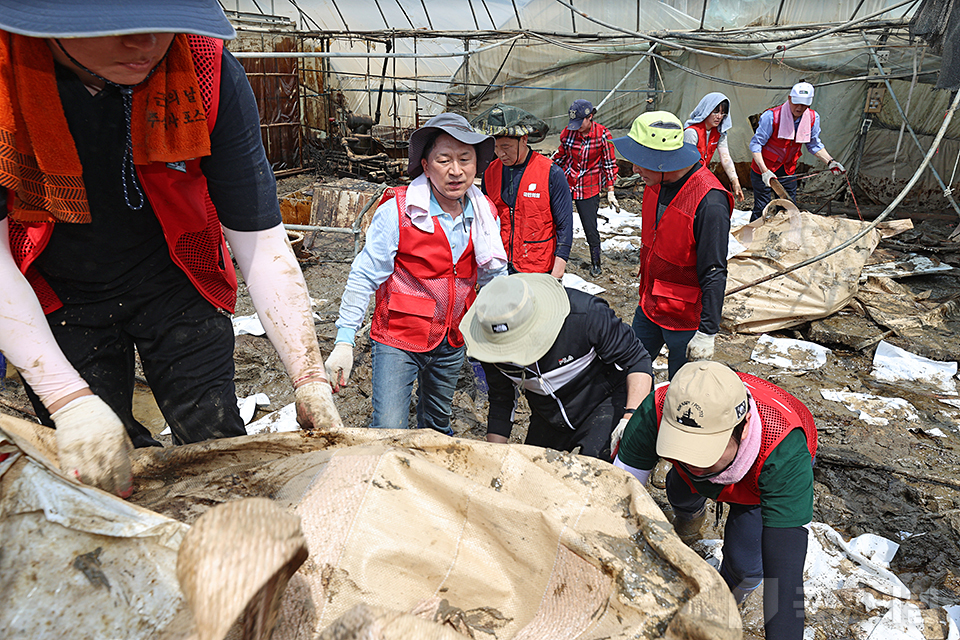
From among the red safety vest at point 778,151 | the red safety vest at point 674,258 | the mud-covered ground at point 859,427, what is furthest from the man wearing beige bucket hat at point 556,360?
the red safety vest at point 778,151

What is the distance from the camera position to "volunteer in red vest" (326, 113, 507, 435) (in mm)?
2531

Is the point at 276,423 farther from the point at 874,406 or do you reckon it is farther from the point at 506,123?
the point at 874,406

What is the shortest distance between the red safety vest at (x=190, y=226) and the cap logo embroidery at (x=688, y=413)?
4.23ft

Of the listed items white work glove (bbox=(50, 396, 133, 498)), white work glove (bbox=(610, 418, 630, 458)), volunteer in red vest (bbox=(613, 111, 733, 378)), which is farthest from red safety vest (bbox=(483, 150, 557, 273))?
white work glove (bbox=(50, 396, 133, 498))

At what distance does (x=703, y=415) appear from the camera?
1.68 metres

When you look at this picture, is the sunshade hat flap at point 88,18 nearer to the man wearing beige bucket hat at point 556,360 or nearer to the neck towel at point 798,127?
the man wearing beige bucket hat at point 556,360

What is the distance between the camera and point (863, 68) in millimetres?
9172

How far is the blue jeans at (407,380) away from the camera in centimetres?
254

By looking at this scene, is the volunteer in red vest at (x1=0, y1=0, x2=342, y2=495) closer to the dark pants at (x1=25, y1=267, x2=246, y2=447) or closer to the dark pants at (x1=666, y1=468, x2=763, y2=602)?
the dark pants at (x1=25, y1=267, x2=246, y2=447)

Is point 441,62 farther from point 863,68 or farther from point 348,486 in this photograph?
point 348,486

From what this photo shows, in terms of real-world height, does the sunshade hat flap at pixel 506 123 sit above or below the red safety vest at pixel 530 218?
above

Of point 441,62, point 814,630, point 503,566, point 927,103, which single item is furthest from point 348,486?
point 441,62

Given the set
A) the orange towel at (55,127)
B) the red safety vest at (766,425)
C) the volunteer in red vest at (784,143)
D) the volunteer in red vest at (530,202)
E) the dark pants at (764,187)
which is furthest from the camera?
the dark pants at (764,187)

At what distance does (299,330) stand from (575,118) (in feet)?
16.8
